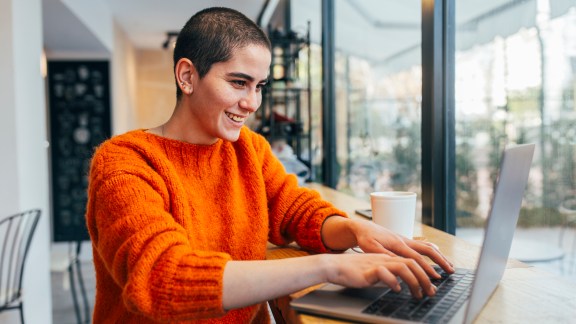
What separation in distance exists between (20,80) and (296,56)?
5.78 feet

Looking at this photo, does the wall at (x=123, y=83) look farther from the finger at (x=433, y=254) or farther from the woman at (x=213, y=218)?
the finger at (x=433, y=254)

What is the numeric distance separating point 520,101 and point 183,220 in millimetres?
941

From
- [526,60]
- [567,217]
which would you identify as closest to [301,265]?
[567,217]

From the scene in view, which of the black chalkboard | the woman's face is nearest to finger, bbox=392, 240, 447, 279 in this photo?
the woman's face

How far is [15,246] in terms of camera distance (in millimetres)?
2650

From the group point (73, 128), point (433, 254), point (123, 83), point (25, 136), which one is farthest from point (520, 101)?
point (123, 83)

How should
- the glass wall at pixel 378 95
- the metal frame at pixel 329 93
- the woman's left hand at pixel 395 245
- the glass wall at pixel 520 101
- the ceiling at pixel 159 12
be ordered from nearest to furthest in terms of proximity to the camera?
the woman's left hand at pixel 395 245
the glass wall at pixel 520 101
the glass wall at pixel 378 95
the metal frame at pixel 329 93
the ceiling at pixel 159 12

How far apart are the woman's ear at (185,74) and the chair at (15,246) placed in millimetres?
1753

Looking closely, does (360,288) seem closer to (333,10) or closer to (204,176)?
(204,176)

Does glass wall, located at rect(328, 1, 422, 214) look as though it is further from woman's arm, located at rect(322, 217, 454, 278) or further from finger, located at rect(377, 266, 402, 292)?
finger, located at rect(377, 266, 402, 292)

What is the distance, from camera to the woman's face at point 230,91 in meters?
1.01

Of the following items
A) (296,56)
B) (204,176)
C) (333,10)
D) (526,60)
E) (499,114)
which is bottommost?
(204,176)

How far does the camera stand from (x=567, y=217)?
1180 mm

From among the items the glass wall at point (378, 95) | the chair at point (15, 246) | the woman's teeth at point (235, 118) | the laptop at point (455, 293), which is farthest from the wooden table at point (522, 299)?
the chair at point (15, 246)
